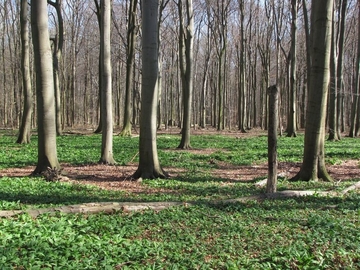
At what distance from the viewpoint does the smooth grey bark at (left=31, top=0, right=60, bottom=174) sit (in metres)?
8.87

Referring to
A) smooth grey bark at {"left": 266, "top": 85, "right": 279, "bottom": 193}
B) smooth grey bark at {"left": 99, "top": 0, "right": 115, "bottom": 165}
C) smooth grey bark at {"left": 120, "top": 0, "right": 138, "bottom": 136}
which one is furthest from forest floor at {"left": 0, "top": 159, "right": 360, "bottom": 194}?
smooth grey bark at {"left": 120, "top": 0, "right": 138, "bottom": 136}

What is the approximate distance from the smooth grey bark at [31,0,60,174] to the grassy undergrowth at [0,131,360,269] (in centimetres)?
112

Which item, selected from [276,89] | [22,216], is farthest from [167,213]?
[276,89]

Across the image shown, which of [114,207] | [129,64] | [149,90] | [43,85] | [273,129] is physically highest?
[129,64]

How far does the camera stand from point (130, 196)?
730cm

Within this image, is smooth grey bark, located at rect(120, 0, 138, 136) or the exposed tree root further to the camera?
smooth grey bark, located at rect(120, 0, 138, 136)

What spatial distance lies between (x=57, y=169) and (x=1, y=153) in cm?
516

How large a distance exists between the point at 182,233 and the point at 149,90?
527 centimetres

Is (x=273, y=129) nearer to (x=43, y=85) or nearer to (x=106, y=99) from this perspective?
(x=43, y=85)

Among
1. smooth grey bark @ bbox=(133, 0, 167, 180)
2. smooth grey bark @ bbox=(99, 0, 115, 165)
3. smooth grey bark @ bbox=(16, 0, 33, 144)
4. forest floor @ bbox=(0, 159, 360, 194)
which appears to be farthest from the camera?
smooth grey bark @ bbox=(16, 0, 33, 144)

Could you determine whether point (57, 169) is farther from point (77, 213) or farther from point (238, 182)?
point (238, 182)

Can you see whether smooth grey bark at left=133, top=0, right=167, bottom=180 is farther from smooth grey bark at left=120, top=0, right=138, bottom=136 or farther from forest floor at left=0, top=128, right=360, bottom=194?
smooth grey bark at left=120, top=0, right=138, bottom=136

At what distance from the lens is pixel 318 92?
28.9ft

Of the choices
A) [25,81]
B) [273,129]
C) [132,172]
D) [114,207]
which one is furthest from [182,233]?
[25,81]
